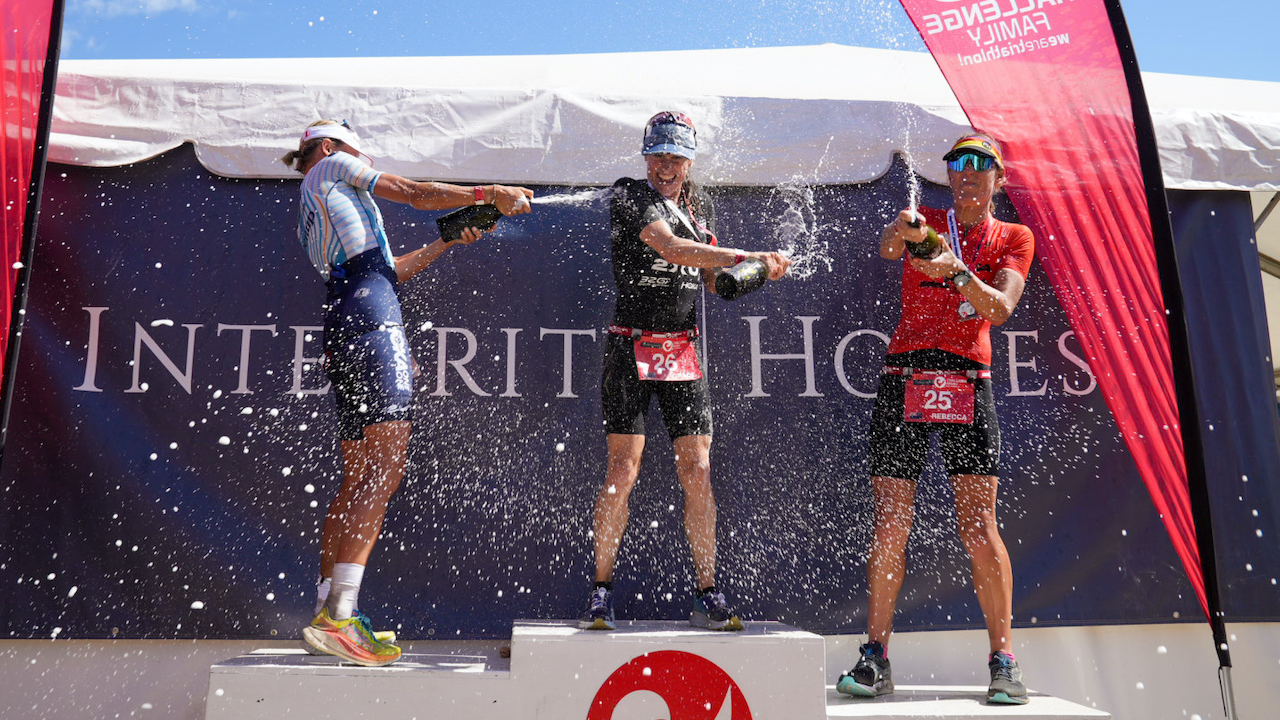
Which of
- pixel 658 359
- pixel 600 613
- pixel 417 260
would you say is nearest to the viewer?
pixel 600 613

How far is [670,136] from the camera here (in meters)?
3.00

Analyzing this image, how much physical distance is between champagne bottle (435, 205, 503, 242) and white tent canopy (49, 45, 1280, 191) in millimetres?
684

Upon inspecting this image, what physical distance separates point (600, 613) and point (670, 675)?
0.31 m

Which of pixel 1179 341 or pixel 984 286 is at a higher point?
pixel 984 286

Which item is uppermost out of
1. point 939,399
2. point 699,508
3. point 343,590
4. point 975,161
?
point 975,161

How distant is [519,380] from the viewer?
358 cm

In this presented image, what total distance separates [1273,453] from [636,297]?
8.56 ft

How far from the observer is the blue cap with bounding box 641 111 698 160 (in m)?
3.00

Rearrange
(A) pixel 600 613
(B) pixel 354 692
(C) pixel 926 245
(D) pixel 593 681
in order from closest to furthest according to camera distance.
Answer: (B) pixel 354 692, (D) pixel 593 681, (C) pixel 926 245, (A) pixel 600 613

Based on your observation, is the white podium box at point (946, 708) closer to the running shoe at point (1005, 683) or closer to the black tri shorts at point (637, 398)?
the running shoe at point (1005, 683)

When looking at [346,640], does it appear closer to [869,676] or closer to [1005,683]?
[869,676]

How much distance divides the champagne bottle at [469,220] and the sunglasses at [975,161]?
153cm

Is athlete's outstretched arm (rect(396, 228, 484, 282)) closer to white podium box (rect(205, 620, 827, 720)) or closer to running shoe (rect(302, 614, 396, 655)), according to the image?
running shoe (rect(302, 614, 396, 655))

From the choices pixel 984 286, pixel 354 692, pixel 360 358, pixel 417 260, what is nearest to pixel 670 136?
pixel 417 260
